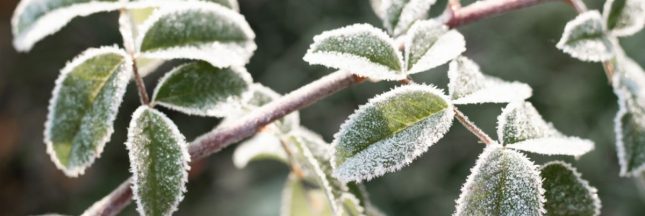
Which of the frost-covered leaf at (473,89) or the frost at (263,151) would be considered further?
the frost at (263,151)

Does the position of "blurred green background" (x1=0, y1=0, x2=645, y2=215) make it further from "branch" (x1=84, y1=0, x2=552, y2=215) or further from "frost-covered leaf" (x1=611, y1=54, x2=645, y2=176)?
"branch" (x1=84, y1=0, x2=552, y2=215)

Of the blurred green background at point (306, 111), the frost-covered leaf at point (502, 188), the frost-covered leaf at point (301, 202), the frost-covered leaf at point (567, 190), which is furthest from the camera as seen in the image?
the blurred green background at point (306, 111)

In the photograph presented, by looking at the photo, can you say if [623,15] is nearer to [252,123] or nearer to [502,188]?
[502,188]

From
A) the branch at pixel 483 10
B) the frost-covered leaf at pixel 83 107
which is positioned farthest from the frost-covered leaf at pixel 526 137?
the frost-covered leaf at pixel 83 107

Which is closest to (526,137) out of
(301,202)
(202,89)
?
(202,89)

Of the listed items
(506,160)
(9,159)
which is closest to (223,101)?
(506,160)

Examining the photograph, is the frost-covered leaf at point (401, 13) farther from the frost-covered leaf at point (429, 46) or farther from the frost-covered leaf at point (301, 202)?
the frost-covered leaf at point (301, 202)
